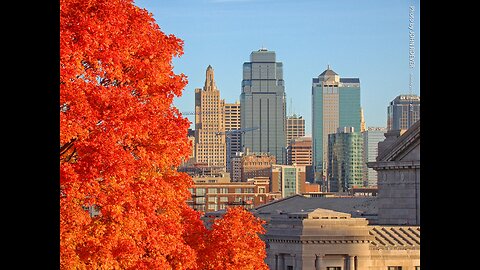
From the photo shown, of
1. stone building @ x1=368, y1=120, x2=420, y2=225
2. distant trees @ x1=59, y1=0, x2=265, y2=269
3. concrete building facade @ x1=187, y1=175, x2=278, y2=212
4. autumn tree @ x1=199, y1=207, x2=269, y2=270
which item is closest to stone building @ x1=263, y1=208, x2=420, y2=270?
stone building @ x1=368, y1=120, x2=420, y2=225

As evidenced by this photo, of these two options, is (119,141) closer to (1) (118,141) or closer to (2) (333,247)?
(1) (118,141)

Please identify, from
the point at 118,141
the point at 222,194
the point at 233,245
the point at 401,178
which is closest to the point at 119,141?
the point at 118,141

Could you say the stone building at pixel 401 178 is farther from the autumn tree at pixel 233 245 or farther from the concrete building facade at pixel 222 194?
the concrete building facade at pixel 222 194

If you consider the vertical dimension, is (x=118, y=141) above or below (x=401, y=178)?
below

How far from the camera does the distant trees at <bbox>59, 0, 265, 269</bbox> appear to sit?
16.2m

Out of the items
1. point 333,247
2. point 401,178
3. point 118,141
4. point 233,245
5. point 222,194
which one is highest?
point 401,178

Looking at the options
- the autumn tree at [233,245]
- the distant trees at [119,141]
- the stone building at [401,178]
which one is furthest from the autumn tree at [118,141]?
the stone building at [401,178]

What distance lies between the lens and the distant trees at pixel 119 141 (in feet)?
53.1

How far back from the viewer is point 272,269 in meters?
55.4

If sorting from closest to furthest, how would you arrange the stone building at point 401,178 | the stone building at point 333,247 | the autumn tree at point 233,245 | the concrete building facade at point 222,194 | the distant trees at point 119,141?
1. the distant trees at point 119,141
2. the autumn tree at point 233,245
3. the stone building at point 333,247
4. the stone building at point 401,178
5. the concrete building facade at point 222,194

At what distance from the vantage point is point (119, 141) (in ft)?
58.3
